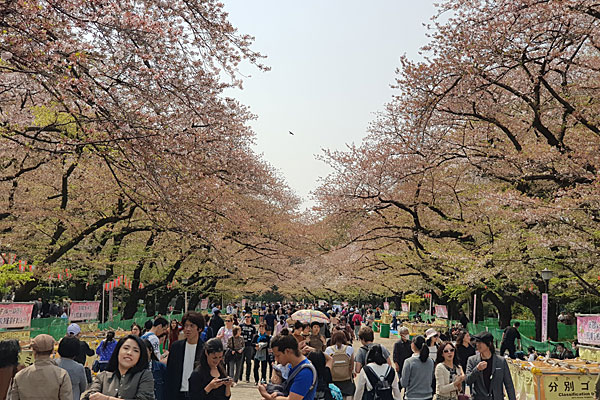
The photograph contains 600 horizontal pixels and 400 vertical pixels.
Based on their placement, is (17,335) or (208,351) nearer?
(208,351)

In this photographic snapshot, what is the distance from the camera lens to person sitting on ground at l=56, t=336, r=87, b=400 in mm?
6668

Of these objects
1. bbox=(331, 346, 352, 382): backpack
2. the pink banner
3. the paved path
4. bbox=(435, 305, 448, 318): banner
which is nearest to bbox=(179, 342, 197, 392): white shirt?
bbox=(331, 346, 352, 382): backpack

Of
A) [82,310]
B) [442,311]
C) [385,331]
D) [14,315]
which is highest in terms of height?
[442,311]

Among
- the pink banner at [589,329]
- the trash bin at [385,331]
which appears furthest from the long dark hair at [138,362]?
the trash bin at [385,331]

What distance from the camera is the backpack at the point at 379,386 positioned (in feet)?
25.5

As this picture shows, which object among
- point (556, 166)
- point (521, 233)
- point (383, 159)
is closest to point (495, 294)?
point (383, 159)

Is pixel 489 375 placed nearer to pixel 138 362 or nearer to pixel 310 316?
pixel 138 362

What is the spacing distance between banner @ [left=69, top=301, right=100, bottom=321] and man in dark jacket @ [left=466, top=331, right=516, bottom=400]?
16887 mm

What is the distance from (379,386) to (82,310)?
17.0m

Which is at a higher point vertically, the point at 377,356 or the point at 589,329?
the point at 589,329

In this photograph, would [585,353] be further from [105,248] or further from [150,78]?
[105,248]

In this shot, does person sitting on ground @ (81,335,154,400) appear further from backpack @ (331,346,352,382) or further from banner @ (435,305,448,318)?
banner @ (435,305,448,318)

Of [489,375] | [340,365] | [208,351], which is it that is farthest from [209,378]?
[489,375]

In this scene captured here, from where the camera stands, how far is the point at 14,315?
1720 cm
